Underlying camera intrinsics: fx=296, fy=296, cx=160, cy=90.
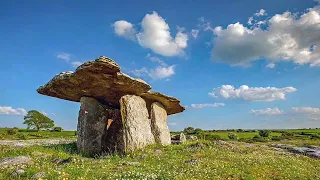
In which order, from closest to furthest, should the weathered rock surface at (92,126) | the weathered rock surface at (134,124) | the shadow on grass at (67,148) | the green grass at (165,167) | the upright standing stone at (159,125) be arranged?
1. the green grass at (165,167)
2. the weathered rock surface at (134,124)
3. the shadow on grass at (67,148)
4. the weathered rock surface at (92,126)
5. the upright standing stone at (159,125)

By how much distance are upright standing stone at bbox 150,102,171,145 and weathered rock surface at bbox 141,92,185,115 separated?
55 cm

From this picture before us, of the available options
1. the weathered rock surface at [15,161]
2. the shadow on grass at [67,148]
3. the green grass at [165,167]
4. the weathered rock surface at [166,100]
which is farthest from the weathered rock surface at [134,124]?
the weathered rock surface at [15,161]

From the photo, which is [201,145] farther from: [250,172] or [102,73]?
[102,73]

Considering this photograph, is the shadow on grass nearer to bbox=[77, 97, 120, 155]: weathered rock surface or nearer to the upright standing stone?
bbox=[77, 97, 120, 155]: weathered rock surface

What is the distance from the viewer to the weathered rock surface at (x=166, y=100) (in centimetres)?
2685

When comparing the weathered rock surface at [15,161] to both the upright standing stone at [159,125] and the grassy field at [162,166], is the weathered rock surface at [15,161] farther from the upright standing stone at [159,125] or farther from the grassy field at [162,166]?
the upright standing stone at [159,125]

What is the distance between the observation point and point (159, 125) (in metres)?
27.5

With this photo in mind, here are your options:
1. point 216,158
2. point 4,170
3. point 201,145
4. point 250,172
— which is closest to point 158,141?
point 201,145

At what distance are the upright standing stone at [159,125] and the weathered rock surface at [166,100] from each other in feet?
1.82

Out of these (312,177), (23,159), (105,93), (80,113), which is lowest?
(312,177)

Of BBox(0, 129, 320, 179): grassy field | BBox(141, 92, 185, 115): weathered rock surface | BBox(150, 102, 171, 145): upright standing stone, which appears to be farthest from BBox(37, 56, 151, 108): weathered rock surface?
BBox(0, 129, 320, 179): grassy field

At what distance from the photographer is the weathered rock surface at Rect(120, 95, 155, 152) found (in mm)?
22438

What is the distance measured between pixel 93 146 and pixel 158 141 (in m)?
5.83

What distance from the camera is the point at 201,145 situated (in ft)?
80.4
